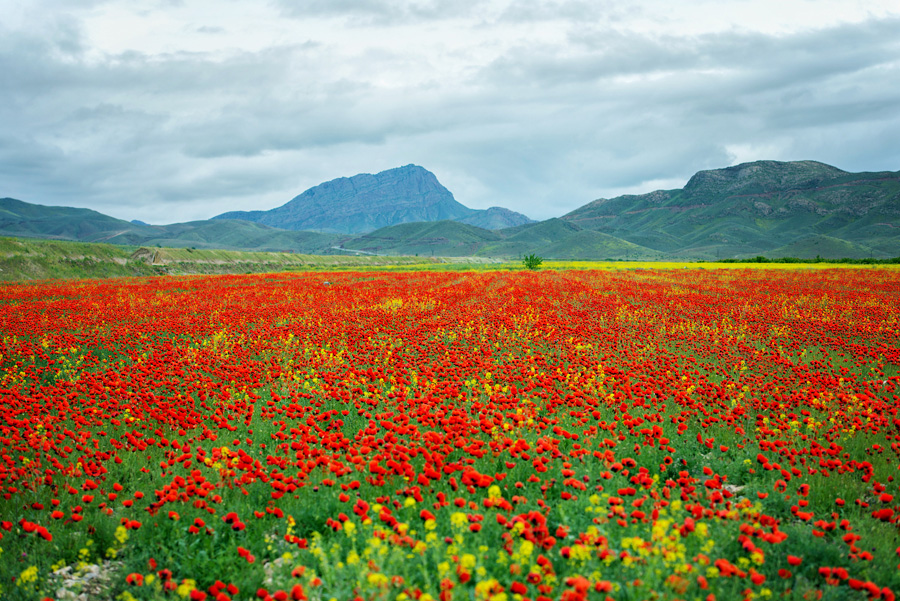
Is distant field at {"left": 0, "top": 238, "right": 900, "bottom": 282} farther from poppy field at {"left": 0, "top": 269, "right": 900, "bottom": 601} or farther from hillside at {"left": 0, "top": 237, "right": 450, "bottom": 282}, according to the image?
poppy field at {"left": 0, "top": 269, "right": 900, "bottom": 601}

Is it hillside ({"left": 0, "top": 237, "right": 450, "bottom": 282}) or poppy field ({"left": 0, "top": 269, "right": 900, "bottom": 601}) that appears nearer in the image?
poppy field ({"left": 0, "top": 269, "right": 900, "bottom": 601})

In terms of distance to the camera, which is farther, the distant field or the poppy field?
the distant field

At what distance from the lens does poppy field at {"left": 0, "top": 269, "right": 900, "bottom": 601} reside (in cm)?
394

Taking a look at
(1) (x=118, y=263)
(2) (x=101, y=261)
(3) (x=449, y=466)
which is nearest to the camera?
(3) (x=449, y=466)

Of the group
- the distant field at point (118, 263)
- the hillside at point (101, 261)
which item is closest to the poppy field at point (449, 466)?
Result: the hillside at point (101, 261)

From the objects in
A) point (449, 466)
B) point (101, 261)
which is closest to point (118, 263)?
point (101, 261)

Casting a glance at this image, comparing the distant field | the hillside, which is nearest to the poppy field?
the hillside

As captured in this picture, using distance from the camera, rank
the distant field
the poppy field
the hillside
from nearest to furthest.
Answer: the poppy field < the hillside < the distant field

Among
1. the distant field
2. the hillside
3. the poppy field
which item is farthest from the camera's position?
the distant field

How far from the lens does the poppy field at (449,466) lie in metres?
3.94

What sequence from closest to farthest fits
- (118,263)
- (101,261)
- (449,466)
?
(449,466) < (101,261) < (118,263)

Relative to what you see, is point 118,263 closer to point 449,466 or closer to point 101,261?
point 101,261

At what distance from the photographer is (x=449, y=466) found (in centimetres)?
495

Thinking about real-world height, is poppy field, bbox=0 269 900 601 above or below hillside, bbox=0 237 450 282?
below
